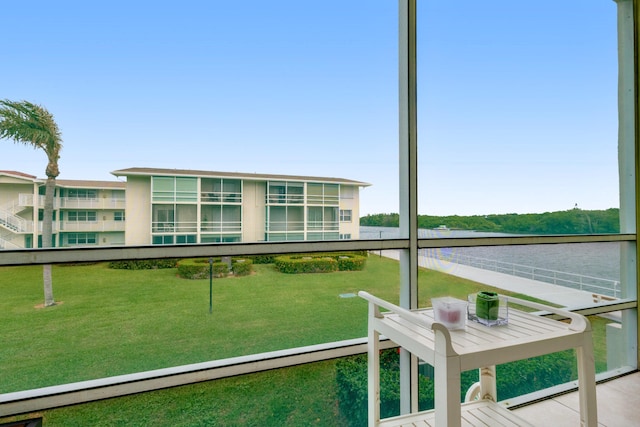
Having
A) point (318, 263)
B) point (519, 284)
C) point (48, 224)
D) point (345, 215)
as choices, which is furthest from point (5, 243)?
point (519, 284)

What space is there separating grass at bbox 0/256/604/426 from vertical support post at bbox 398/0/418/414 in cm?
8

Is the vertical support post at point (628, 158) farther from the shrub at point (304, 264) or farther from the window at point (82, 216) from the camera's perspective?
the window at point (82, 216)

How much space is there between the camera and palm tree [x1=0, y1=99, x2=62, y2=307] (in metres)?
1.10

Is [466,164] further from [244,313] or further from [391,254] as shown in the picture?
[244,313]

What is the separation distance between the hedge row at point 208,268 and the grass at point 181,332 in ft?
0.12

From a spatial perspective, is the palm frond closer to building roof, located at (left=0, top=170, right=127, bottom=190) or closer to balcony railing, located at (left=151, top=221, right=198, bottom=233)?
building roof, located at (left=0, top=170, right=127, bottom=190)

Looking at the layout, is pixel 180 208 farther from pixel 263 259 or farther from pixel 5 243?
pixel 5 243

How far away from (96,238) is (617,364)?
369 centimetres

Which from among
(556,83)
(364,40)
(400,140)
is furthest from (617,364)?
(364,40)

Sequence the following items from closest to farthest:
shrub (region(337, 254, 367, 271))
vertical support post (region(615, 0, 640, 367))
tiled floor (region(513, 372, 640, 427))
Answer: shrub (region(337, 254, 367, 271)), tiled floor (region(513, 372, 640, 427)), vertical support post (region(615, 0, 640, 367))

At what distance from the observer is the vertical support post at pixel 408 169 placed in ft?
5.26

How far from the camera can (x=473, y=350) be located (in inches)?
36.4

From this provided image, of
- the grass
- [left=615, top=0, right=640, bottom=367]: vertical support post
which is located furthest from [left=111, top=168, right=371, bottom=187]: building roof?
[left=615, top=0, right=640, bottom=367]: vertical support post

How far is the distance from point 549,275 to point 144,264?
8.89 feet
